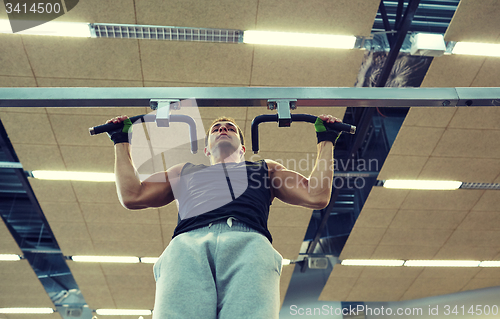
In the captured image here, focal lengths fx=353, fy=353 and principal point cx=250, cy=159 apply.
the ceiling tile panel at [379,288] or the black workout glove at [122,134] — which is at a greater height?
the ceiling tile panel at [379,288]

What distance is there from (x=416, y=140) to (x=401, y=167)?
413mm

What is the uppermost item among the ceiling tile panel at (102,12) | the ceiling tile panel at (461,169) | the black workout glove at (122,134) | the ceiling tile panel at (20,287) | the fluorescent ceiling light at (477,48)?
the fluorescent ceiling light at (477,48)

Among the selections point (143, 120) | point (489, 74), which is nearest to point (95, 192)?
point (143, 120)

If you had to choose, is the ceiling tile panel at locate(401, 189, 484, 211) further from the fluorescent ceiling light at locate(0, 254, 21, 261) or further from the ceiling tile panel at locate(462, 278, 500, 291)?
the fluorescent ceiling light at locate(0, 254, 21, 261)

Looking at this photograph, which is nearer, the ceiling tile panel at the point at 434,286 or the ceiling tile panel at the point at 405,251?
the ceiling tile panel at the point at 405,251

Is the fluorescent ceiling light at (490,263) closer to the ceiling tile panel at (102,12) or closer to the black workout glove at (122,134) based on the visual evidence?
the ceiling tile panel at (102,12)

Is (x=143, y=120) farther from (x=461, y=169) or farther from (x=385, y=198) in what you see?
(x=461, y=169)

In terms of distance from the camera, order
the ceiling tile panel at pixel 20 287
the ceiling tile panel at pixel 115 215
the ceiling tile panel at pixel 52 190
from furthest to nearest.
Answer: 1. the ceiling tile panel at pixel 20 287
2. the ceiling tile panel at pixel 115 215
3. the ceiling tile panel at pixel 52 190

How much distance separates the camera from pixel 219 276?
102cm

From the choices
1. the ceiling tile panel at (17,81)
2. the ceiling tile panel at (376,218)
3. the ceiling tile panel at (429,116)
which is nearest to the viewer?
the ceiling tile panel at (17,81)

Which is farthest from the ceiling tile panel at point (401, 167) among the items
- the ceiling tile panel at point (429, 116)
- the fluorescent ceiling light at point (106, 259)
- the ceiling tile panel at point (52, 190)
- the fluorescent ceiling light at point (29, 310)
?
the fluorescent ceiling light at point (29, 310)

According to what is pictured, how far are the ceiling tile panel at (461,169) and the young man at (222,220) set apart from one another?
2.84 m

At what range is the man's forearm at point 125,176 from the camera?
1282 millimetres

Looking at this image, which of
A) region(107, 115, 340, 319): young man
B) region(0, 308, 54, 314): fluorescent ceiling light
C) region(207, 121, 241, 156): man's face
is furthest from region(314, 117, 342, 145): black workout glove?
region(0, 308, 54, 314): fluorescent ceiling light
